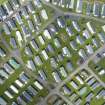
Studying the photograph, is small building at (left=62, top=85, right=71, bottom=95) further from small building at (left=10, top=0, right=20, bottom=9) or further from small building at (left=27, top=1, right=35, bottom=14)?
small building at (left=10, top=0, right=20, bottom=9)

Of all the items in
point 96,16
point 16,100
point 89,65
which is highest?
point 96,16

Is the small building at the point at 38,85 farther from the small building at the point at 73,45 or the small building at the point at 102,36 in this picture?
the small building at the point at 102,36

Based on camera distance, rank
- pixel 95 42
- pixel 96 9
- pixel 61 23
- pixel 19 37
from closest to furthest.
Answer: pixel 96 9
pixel 61 23
pixel 19 37
pixel 95 42

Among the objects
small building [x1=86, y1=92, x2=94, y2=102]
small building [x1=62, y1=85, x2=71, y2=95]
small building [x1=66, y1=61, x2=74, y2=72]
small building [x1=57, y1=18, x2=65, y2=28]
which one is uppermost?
small building [x1=57, y1=18, x2=65, y2=28]

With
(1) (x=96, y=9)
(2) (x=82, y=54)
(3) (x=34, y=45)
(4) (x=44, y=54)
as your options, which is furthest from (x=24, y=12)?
(2) (x=82, y=54)

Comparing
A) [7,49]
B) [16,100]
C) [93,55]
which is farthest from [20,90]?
[93,55]

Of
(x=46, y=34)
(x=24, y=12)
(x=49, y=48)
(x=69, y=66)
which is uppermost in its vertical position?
(x=24, y=12)

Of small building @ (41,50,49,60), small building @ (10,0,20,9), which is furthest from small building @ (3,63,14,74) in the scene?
small building @ (10,0,20,9)

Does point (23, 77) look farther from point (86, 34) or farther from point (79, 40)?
point (86, 34)

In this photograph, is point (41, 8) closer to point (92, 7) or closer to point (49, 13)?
point (49, 13)

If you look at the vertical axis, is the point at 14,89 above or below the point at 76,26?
below

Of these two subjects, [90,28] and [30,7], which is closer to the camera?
[30,7]
